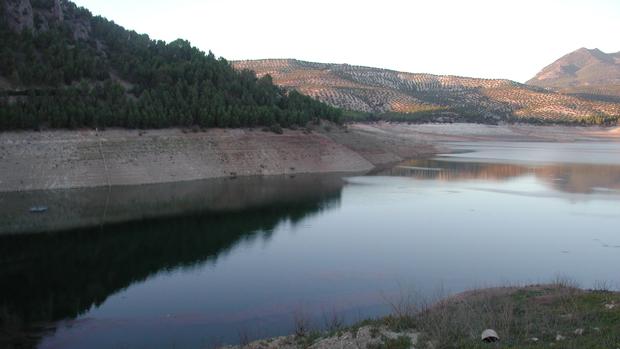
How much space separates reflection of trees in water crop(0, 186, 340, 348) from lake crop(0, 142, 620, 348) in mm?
85

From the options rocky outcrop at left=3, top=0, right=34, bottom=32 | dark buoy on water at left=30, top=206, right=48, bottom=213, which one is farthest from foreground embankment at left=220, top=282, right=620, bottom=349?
rocky outcrop at left=3, top=0, right=34, bottom=32

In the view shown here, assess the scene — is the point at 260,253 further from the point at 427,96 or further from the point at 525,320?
the point at 427,96

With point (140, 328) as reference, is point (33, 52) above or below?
above

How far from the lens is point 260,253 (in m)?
25.4

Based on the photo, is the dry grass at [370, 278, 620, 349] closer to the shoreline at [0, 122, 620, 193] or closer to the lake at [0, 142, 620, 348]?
the lake at [0, 142, 620, 348]

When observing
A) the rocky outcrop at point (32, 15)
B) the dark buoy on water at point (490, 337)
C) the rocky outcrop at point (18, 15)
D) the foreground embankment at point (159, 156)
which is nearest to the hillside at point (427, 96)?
the foreground embankment at point (159, 156)

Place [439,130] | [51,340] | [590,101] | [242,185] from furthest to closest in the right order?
[590,101] → [439,130] → [242,185] → [51,340]

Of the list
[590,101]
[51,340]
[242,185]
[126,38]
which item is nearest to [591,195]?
[242,185]

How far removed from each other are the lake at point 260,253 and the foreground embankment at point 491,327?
9.88 feet

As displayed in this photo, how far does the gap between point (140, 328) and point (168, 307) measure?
181 cm

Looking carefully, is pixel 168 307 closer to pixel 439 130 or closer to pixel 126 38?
pixel 126 38

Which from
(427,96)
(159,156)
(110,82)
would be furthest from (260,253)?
(427,96)

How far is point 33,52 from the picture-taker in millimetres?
55281

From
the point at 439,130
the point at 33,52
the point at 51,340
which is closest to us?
the point at 51,340
